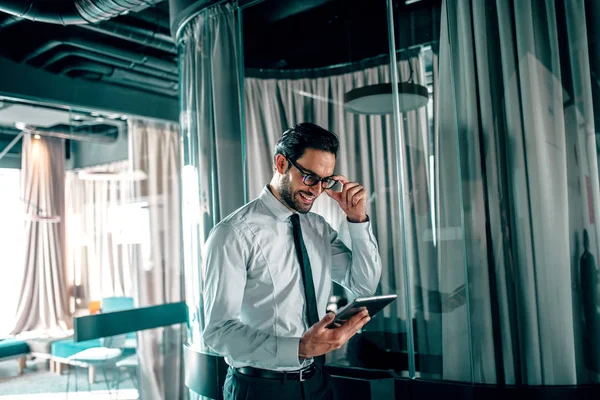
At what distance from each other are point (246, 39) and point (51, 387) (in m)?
5.05

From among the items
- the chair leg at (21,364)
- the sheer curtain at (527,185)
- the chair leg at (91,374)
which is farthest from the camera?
the chair leg at (21,364)

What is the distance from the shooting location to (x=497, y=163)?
2.37m

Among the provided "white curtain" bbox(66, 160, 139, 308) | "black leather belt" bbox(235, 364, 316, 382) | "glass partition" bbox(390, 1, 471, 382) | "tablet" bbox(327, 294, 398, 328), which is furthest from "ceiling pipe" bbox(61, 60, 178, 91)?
"tablet" bbox(327, 294, 398, 328)

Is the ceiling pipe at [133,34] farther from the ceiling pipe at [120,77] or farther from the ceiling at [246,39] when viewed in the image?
the ceiling pipe at [120,77]

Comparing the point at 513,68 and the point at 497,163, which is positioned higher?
the point at 513,68

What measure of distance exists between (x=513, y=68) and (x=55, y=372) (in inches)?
274

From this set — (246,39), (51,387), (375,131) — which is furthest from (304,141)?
(51,387)

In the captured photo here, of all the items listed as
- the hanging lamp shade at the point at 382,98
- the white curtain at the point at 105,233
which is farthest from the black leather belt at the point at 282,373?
the white curtain at the point at 105,233

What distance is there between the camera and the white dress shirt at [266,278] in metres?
1.71

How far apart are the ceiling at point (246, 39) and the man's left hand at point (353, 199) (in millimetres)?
1234

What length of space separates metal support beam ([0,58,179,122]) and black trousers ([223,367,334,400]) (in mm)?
3942

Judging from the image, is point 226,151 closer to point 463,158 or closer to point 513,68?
point 463,158

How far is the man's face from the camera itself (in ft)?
6.18

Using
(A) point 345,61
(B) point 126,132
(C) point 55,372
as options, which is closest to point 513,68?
(A) point 345,61
